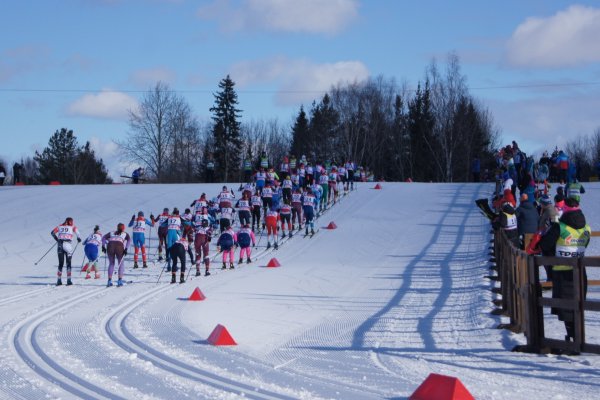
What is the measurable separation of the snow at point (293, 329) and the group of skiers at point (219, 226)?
30.0 inches

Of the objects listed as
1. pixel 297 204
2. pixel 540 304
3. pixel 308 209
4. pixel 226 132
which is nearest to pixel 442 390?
pixel 540 304

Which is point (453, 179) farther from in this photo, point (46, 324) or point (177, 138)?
point (46, 324)

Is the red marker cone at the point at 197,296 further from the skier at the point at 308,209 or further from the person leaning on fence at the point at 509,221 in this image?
the skier at the point at 308,209

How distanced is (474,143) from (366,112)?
15530 mm

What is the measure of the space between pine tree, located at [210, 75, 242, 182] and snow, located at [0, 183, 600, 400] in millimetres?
50448

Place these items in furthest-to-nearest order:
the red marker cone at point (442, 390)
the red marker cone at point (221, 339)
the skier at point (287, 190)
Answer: the skier at point (287, 190)
the red marker cone at point (221, 339)
the red marker cone at point (442, 390)

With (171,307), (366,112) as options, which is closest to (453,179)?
(366,112)

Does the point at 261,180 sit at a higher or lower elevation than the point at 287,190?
higher

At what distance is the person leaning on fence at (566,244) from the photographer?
1000cm

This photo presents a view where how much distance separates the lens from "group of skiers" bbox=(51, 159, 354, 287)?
68.4 feet

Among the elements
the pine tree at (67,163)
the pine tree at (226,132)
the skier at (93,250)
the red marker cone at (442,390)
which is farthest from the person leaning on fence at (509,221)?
the pine tree at (67,163)

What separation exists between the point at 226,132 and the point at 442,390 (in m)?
74.4

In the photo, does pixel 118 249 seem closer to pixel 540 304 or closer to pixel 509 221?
pixel 509 221

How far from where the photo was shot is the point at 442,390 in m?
7.09
